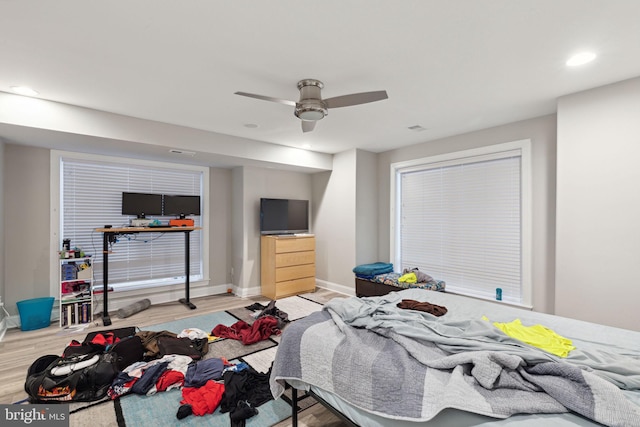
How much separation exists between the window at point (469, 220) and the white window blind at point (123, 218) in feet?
12.0

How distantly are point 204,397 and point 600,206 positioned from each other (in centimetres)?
371

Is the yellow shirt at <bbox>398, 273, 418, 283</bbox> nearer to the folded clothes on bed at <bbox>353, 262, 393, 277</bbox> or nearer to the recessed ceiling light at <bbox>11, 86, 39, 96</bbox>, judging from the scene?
the folded clothes on bed at <bbox>353, 262, 393, 277</bbox>

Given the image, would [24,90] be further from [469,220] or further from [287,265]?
[469,220]

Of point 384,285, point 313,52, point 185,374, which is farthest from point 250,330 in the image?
point 313,52

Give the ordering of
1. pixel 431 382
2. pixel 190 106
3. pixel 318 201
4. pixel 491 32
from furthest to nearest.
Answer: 1. pixel 318 201
2. pixel 190 106
3. pixel 491 32
4. pixel 431 382

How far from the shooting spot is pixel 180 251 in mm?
4934

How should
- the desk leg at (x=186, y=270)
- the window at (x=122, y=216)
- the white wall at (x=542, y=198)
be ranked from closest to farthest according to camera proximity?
1. the white wall at (x=542, y=198)
2. the window at (x=122, y=216)
3. the desk leg at (x=186, y=270)

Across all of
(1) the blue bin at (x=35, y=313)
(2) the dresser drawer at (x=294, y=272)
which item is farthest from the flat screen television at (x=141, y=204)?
(2) the dresser drawer at (x=294, y=272)

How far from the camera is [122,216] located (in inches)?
172

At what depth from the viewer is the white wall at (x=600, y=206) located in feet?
8.21

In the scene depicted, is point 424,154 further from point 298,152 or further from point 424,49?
point 424,49

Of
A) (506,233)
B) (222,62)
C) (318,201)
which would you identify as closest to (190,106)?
(222,62)

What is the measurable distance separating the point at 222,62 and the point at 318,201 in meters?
3.73

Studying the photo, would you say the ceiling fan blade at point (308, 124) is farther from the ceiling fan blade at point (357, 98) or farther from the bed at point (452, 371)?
the bed at point (452, 371)
